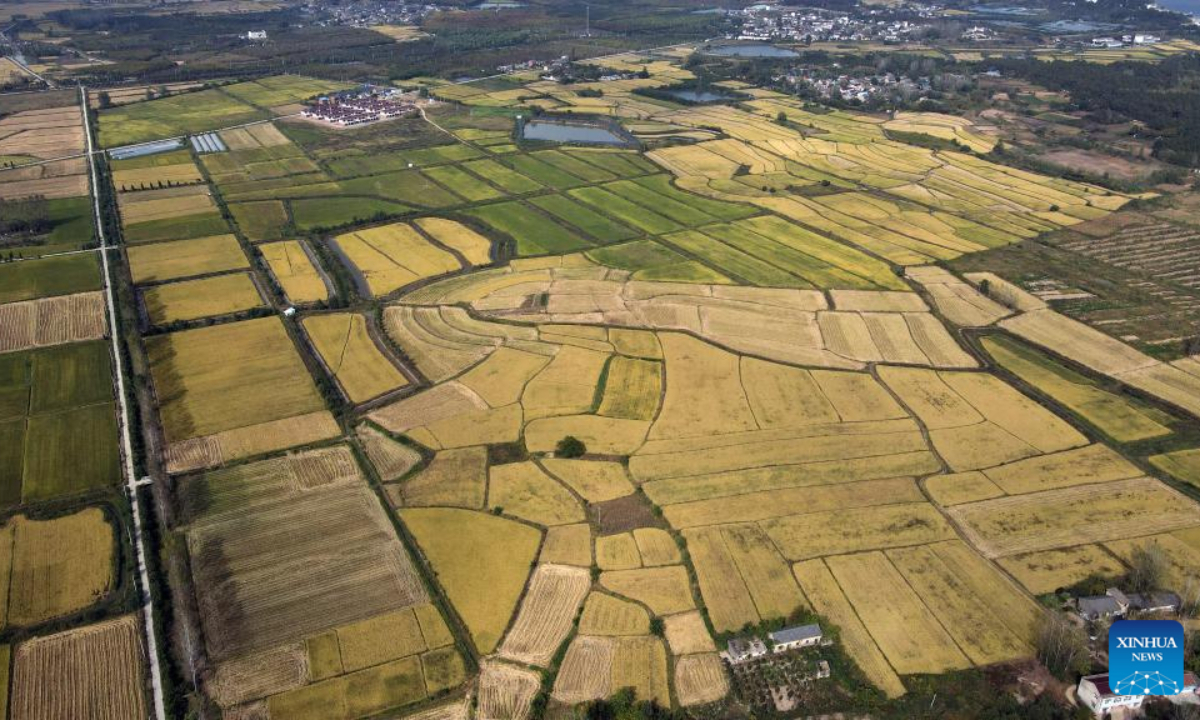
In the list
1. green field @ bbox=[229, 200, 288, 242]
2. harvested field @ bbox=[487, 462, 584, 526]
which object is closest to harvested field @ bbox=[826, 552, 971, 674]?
harvested field @ bbox=[487, 462, 584, 526]

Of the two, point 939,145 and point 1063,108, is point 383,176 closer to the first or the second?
point 939,145

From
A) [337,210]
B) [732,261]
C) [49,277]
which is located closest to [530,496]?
[732,261]

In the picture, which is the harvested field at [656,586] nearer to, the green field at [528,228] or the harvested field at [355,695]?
the harvested field at [355,695]

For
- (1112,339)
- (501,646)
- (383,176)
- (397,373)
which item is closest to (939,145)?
(1112,339)

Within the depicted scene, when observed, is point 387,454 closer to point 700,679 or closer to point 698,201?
point 700,679

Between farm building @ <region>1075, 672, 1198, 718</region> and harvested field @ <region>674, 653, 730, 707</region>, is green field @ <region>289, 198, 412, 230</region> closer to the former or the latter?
harvested field @ <region>674, 653, 730, 707</region>

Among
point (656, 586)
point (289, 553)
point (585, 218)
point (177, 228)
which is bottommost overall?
point (289, 553)
